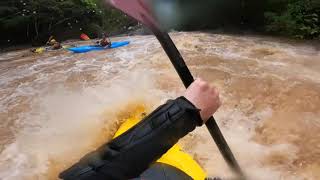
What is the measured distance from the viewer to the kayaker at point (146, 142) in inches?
44.0

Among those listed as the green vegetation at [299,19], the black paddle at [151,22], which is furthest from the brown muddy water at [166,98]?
the black paddle at [151,22]

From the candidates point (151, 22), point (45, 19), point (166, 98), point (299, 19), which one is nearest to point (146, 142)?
point (151, 22)

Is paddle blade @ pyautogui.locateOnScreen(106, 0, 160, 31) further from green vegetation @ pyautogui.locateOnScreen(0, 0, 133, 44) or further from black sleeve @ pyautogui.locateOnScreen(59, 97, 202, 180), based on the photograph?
green vegetation @ pyautogui.locateOnScreen(0, 0, 133, 44)

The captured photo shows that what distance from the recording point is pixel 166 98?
6.01m

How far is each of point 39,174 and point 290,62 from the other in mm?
4937

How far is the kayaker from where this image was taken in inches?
44.0

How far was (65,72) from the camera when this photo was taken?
319 inches

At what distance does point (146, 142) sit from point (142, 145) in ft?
0.04

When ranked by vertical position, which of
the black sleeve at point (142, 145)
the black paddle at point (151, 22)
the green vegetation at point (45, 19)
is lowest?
the green vegetation at point (45, 19)

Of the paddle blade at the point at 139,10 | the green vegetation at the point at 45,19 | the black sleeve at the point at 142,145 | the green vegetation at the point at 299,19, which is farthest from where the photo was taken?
the green vegetation at the point at 45,19

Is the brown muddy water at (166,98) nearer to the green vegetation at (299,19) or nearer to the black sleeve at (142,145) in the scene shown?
the green vegetation at (299,19)

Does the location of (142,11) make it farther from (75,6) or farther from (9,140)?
(75,6)

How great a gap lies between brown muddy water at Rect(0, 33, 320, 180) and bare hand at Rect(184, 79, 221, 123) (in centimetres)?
127

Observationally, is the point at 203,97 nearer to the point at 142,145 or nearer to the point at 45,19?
the point at 142,145
